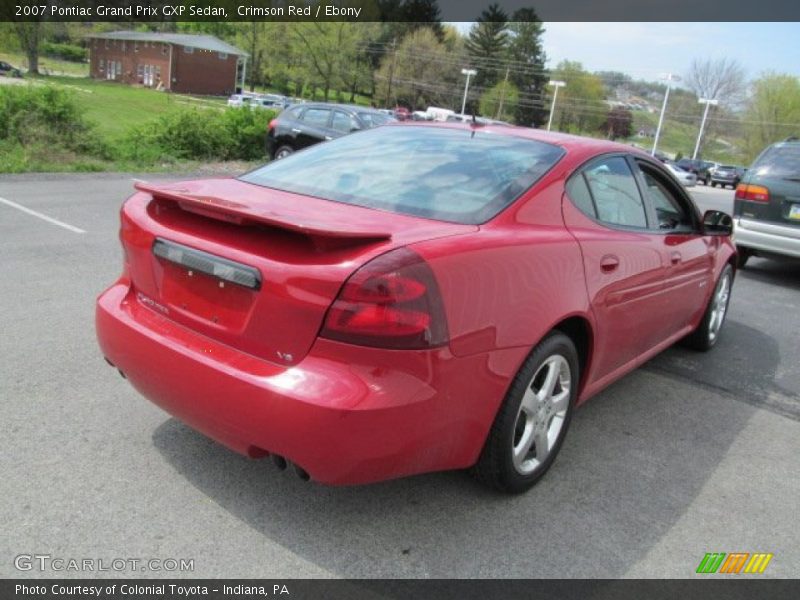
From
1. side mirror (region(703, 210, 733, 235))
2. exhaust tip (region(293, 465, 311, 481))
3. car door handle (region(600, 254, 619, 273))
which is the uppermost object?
side mirror (region(703, 210, 733, 235))

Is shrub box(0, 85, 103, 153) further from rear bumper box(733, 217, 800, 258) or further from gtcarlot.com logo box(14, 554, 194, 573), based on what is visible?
gtcarlot.com logo box(14, 554, 194, 573)

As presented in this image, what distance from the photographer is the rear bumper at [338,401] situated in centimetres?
220

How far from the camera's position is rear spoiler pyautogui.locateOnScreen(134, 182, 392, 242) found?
225 centimetres

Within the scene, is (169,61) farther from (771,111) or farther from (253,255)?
(253,255)

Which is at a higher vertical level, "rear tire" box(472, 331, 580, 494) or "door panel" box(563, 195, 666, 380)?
"door panel" box(563, 195, 666, 380)

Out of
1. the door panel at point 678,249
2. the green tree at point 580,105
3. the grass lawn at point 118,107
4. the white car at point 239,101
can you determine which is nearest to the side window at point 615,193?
the door panel at point 678,249

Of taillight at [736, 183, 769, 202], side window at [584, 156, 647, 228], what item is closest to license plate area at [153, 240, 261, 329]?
side window at [584, 156, 647, 228]

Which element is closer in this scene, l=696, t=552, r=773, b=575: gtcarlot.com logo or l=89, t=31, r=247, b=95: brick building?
l=696, t=552, r=773, b=575: gtcarlot.com logo

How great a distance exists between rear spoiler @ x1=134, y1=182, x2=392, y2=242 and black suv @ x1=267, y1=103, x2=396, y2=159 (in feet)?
38.1

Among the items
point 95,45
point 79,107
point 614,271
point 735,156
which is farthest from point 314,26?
point 614,271

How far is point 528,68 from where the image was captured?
92250 millimetres

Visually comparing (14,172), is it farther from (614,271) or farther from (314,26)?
(314,26)

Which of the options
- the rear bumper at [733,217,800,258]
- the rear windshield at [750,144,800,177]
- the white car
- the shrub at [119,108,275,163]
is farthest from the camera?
Answer: the white car

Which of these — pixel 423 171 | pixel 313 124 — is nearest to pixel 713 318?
pixel 423 171
